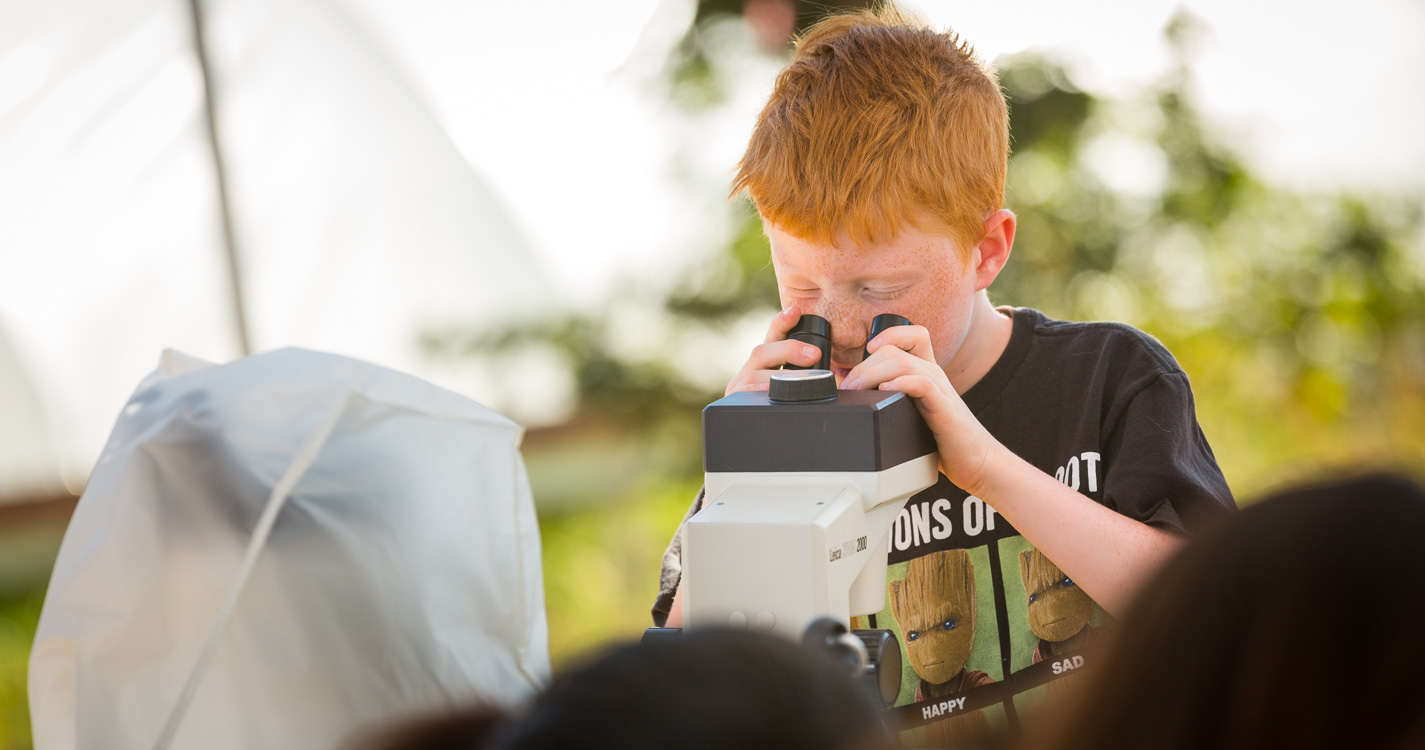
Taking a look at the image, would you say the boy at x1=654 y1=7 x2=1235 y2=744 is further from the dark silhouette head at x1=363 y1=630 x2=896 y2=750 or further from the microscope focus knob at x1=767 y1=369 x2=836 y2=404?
the dark silhouette head at x1=363 y1=630 x2=896 y2=750

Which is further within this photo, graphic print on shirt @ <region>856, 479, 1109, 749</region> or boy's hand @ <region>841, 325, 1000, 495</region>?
graphic print on shirt @ <region>856, 479, 1109, 749</region>

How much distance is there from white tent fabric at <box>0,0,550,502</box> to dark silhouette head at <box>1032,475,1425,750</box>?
7.70 feet

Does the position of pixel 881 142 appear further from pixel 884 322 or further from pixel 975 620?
pixel 975 620

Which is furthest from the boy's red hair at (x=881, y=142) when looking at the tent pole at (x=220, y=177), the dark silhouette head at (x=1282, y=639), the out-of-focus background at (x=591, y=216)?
the tent pole at (x=220, y=177)

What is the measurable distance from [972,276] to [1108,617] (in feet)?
1.48

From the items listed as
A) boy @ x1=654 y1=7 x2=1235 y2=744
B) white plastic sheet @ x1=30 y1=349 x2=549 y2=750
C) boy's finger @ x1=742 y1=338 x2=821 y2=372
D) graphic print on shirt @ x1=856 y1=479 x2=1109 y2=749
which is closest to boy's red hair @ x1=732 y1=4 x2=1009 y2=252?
boy @ x1=654 y1=7 x2=1235 y2=744

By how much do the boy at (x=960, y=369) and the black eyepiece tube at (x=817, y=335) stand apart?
2 cm

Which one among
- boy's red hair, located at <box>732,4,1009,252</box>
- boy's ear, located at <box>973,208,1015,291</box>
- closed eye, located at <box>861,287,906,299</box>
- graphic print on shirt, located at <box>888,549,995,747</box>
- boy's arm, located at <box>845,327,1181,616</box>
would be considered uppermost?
boy's red hair, located at <box>732,4,1009,252</box>

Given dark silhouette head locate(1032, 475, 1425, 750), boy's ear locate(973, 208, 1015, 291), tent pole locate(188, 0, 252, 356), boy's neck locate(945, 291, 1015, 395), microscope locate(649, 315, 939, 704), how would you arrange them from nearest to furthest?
dark silhouette head locate(1032, 475, 1425, 750) < microscope locate(649, 315, 939, 704) < boy's ear locate(973, 208, 1015, 291) < boy's neck locate(945, 291, 1015, 395) < tent pole locate(188, 0, 252, 356)

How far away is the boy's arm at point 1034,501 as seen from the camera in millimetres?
1025

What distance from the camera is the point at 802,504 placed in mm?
907

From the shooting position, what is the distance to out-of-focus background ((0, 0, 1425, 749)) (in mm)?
2281

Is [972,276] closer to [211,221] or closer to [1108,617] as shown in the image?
[1108,617]

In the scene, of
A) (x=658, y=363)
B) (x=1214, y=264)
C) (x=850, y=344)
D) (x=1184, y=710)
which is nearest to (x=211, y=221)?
(x=658, y=363)
